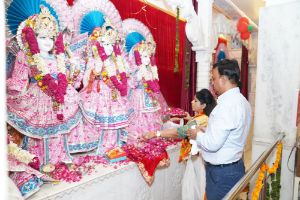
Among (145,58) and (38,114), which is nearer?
(38,114)

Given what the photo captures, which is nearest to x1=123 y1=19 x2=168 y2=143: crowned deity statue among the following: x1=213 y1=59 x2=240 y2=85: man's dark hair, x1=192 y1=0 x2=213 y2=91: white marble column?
x1=192 y1=0 x2=213 y2=91: white marble column

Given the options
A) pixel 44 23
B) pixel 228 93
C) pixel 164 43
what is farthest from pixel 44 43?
pixel 164 43

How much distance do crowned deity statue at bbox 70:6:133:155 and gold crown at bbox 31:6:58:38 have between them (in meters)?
0.45

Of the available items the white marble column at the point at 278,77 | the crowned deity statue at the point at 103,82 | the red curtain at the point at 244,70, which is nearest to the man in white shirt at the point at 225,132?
the crowned deity statue at the point at 103,82

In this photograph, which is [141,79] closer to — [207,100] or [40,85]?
[207,100]

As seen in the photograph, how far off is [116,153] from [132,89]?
0.88 metres

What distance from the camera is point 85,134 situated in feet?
8.48

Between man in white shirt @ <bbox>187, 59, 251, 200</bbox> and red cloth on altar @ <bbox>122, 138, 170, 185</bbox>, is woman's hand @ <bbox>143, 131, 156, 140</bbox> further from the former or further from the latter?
man in white shirt @ <bbox>187, 59, 251, 200</bbox>

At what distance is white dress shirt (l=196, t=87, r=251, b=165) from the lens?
1881mm

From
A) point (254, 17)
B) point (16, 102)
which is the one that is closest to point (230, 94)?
point (16, 102)

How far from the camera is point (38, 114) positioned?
6.89ft

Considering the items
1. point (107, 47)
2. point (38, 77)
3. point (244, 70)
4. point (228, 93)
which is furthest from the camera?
point (244, 70)

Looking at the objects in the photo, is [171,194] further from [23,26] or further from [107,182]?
[23,26]

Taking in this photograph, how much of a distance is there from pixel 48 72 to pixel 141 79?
128 centimetres
